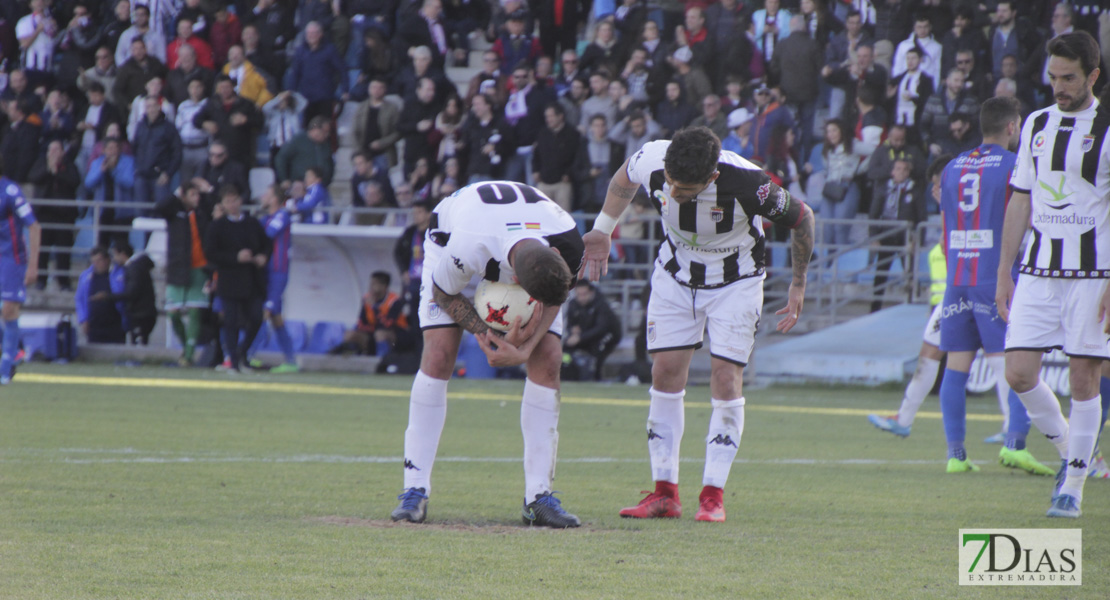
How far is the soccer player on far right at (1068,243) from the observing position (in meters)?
6.06

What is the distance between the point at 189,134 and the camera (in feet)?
67.1

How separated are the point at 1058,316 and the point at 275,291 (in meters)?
12.7

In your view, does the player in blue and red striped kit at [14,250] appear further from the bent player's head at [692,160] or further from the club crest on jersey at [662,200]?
the bent player's head at [692,160]

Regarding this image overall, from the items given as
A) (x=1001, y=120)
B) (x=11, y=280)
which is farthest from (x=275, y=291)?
(x=1001, y=120)

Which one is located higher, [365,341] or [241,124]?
[241,124]

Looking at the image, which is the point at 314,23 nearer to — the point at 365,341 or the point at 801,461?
the point at 365,341

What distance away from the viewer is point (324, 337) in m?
18.5

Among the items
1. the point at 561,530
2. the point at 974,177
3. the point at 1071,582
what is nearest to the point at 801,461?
the point at 974,177

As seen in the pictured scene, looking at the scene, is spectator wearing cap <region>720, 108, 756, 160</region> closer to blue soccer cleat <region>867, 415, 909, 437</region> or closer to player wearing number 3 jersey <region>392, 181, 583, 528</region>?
blue soccer cleat <region>867, 415, 909, 437</region>

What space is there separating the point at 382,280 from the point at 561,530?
1219cm

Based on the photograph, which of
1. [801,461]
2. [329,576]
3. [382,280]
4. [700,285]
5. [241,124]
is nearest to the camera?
[329,576]

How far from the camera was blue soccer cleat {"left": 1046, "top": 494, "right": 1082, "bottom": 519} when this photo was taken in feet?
20.0

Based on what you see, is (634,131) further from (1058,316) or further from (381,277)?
(1058,316)

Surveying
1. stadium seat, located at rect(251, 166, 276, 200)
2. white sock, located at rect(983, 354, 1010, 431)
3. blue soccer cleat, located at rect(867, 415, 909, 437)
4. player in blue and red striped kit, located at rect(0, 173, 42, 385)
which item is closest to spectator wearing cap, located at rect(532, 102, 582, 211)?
stadium seat, located at rect(251, 166, 276, 200)
